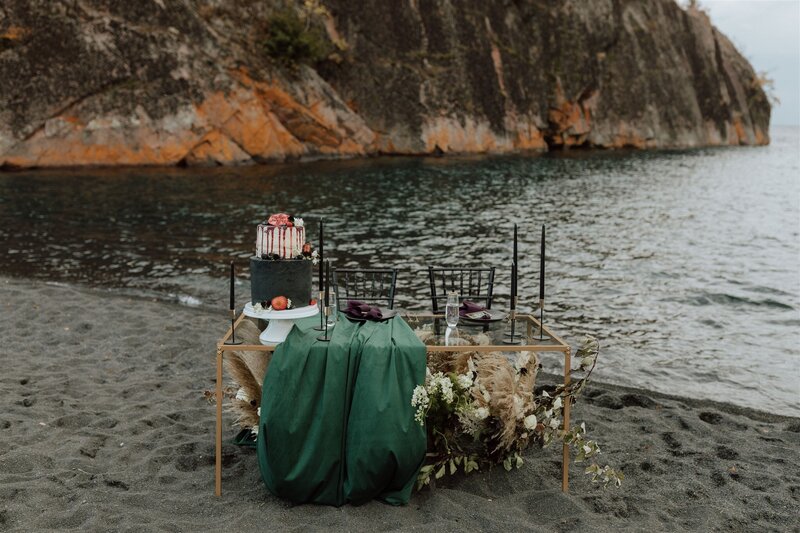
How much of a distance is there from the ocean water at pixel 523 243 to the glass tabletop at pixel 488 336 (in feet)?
9.58

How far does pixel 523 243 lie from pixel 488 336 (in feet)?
40.1

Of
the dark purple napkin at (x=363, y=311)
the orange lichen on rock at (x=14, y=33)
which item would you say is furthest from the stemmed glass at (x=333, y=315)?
the orange lichen on rock at (x=14, y=33)

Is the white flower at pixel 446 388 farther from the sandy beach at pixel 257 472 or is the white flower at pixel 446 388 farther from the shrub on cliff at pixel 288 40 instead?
the shrub on cliff at pixel 288 40

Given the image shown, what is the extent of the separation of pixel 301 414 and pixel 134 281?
868 cm

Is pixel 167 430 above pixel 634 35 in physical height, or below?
below

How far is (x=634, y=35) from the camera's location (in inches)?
2317

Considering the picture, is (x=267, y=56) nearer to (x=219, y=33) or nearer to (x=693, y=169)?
(x=219, y=33)

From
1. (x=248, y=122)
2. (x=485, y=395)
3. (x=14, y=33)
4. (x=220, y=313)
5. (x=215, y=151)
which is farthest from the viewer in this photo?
(x=248, y=122)

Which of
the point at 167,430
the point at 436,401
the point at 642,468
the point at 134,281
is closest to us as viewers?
the point at 436,401

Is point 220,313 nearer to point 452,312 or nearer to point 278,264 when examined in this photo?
point 278,264

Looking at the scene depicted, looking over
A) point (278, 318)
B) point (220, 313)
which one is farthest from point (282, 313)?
point (220, 313)

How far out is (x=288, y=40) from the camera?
34219mm

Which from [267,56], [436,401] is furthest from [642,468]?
[267,56]

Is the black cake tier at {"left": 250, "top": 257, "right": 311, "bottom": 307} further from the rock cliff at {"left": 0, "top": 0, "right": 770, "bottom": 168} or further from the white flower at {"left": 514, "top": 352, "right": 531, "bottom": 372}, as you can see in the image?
the rock cliff at {"left": 0, "top": 0, "right": 770, "bottom": 168}
